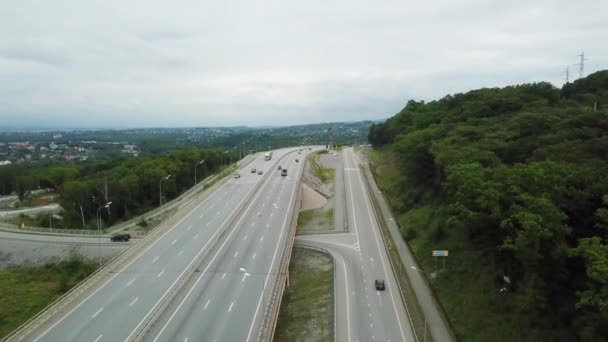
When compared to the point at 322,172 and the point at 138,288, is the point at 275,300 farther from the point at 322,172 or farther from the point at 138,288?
the point at 322,172

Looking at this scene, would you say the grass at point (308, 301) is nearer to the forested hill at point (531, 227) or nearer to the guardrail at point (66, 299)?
the forested hill at point (531, 227)

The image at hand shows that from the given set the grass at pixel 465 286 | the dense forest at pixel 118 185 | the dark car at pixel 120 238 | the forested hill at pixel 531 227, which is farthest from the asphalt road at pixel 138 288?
the dense forest at pixel 118 185

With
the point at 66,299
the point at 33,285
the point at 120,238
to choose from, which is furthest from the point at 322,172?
the point at 66,299

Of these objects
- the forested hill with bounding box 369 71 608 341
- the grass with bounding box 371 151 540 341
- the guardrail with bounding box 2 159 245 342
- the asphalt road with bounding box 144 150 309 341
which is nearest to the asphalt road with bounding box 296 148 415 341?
the grass with bounding box 371 151 540 341

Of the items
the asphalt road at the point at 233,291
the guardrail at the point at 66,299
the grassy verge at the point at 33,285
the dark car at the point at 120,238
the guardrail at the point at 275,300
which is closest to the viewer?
the guardrail at the point at 66,299

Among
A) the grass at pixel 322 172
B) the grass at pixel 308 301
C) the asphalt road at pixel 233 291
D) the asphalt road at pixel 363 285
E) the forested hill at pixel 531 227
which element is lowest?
the grass at pixel 308 301

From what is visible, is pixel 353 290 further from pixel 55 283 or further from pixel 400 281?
pixel 55 283

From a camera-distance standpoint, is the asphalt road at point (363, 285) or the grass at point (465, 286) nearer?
the grass at point (465, 286)
